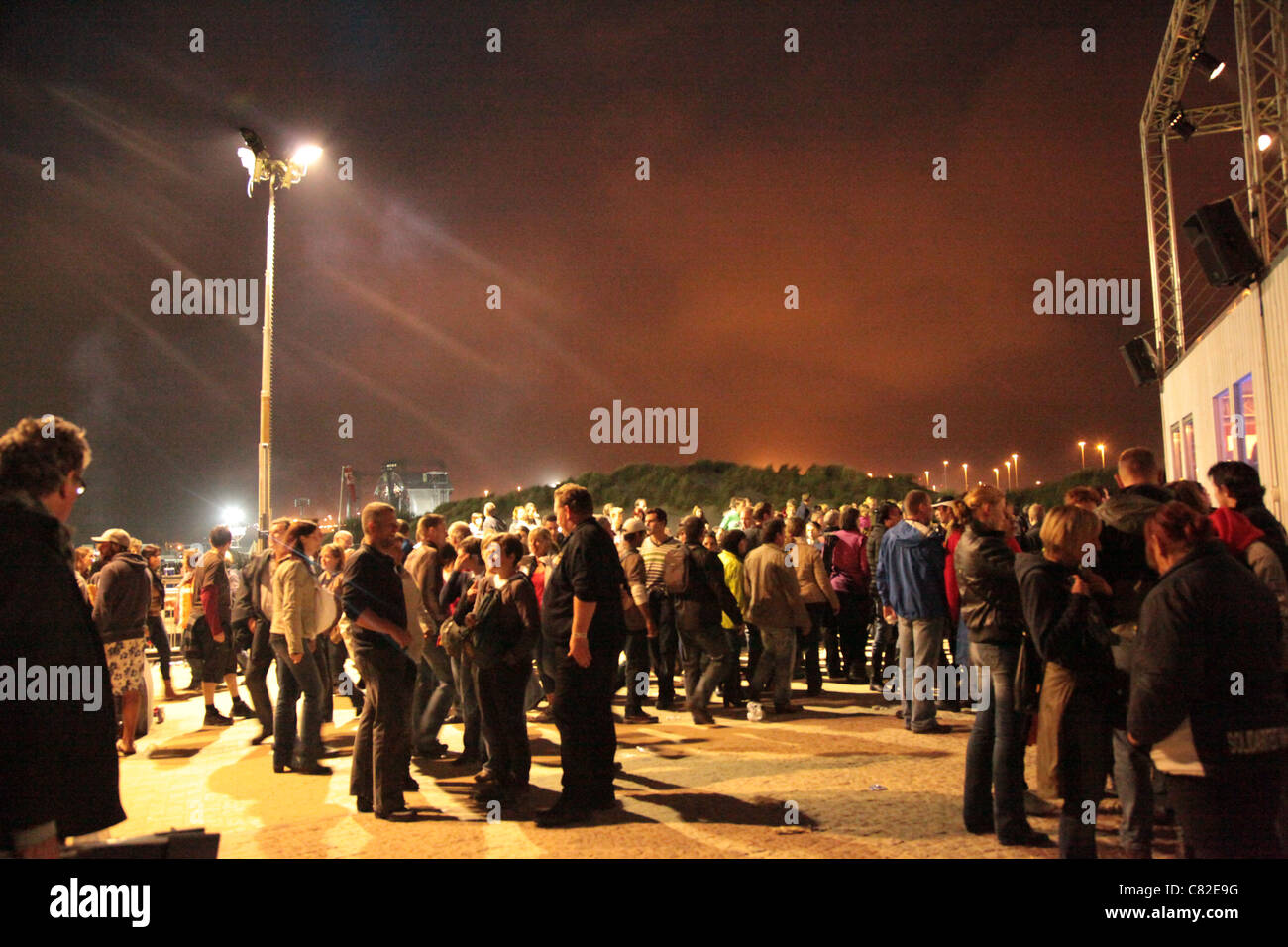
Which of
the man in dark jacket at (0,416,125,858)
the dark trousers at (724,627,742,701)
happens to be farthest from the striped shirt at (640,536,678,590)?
the man in dark jacket at (0,416,125,858)

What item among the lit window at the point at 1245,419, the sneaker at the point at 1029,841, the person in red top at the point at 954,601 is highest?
the lit window at the point at 1245,419

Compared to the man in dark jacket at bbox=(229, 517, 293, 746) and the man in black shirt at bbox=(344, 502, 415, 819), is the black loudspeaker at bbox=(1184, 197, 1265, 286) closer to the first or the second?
the man in black shirt at bbox=(344, 502, 415, 819)

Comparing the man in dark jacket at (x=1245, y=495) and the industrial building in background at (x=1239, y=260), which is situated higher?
the industrial building in background at (x=1239, y=260)

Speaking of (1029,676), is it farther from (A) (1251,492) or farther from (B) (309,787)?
(B) (309,787)

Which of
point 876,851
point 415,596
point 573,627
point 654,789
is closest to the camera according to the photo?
point 876,851

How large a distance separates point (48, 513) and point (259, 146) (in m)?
11.6

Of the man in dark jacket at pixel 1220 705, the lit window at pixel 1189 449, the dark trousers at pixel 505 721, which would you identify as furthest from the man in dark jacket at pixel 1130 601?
the lit window at pixel 1189 449

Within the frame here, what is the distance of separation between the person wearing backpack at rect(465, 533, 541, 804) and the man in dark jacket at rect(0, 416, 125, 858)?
11.6 feet

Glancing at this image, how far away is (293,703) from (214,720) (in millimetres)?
3263

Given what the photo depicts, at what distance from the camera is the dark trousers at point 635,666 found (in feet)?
30.7

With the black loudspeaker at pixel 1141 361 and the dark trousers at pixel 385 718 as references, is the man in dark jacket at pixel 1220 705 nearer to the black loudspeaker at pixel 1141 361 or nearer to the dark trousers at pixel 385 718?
the dark trousers at pixel 385 718

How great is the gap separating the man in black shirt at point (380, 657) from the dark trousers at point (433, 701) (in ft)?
5.44
